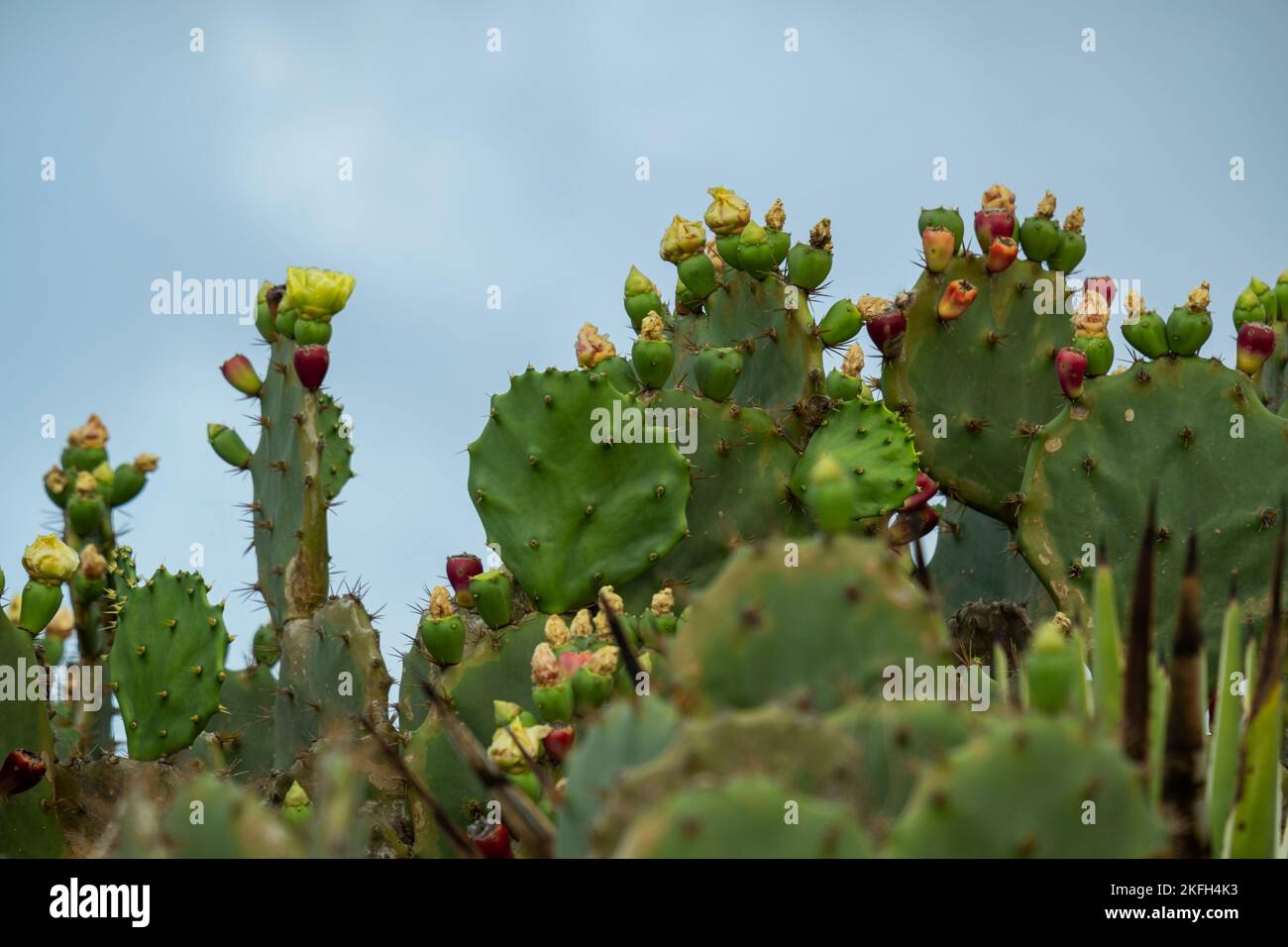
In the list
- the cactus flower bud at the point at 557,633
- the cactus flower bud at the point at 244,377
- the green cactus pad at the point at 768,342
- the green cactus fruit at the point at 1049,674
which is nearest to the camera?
the green cactus fruit at the point at 1049,674

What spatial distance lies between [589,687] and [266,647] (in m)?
2.50

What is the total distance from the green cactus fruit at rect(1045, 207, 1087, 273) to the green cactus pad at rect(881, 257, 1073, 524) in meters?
0.08

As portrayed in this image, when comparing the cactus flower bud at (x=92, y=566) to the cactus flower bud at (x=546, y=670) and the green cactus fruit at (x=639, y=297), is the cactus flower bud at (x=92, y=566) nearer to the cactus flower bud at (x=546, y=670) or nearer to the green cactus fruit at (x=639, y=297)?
the green cactus fruit at (x=639, y=297)

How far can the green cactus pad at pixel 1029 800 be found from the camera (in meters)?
1.13

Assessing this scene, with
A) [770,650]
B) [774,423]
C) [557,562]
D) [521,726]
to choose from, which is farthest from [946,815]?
[774,423]

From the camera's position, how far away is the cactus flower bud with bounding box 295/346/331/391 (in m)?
3.51

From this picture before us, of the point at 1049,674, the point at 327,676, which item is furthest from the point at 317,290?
the point at 1049,674

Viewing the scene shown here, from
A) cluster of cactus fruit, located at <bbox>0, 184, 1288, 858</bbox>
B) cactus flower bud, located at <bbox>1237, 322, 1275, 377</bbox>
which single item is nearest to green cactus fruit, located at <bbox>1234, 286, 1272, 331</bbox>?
cluster of cactus fruit, located at <bbox>0, 184, 1288, 858</bbox>

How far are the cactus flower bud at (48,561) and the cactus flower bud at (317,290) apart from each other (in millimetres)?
779

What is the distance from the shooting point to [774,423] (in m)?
3.36

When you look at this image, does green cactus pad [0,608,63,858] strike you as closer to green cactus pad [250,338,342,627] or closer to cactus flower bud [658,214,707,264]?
green cactus pad [250,338,342,627]

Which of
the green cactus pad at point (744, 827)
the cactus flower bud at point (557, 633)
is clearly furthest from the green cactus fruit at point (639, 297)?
the green cactus pad at point (744, 827)
